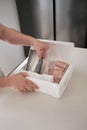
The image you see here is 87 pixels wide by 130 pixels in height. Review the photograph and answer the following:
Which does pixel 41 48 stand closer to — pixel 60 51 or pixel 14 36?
pixel 60 51

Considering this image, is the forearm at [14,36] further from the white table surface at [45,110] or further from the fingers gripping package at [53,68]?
the white table surface at [45,110]

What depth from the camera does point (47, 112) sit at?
0.72 m

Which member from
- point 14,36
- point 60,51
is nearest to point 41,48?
point 60,51

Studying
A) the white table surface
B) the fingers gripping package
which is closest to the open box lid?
the fingers gripping package

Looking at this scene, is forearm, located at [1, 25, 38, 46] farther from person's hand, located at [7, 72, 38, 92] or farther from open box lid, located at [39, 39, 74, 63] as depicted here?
person's hand, located at [7, 72, 38, 92]

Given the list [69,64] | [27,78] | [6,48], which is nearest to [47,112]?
[27,78]

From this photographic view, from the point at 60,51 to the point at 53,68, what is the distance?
116mm

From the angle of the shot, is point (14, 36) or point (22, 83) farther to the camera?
point (14, 36)

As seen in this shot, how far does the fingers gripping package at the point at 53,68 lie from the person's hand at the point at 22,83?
22mm

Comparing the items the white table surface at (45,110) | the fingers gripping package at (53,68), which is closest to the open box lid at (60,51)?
the fingers gripping package at (53,68)

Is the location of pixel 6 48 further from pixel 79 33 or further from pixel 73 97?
pixel 73 97

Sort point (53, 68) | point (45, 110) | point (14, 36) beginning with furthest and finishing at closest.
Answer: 1. point (14, 36)
2. point (53, 68)
3. point (45, 110)

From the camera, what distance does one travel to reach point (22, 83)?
0.79m

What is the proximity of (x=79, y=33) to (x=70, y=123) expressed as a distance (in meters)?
1.56
